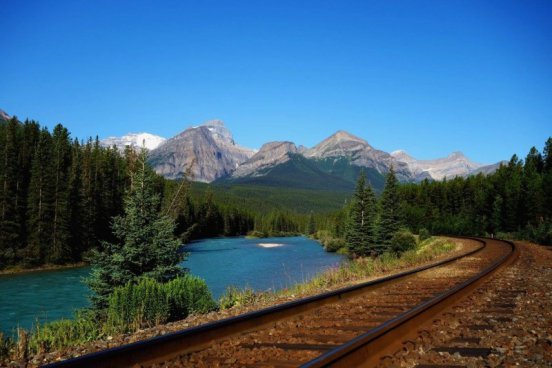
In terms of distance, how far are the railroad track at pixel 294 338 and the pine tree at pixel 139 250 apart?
425 inches

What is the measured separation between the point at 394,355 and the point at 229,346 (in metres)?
2.20

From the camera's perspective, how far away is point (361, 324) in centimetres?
751

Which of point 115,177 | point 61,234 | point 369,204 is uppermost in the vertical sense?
point 115,177

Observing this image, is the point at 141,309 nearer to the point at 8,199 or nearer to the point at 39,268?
the point at 39,268

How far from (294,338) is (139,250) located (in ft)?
44.2

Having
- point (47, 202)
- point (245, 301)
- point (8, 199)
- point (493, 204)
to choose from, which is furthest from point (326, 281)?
point (493, 204)

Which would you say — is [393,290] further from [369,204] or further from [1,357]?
[369,204]

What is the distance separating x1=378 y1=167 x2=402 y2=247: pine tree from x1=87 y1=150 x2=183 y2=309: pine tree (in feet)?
141

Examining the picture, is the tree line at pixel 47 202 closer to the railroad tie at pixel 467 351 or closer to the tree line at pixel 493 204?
the railroad tie at pixel 467 351

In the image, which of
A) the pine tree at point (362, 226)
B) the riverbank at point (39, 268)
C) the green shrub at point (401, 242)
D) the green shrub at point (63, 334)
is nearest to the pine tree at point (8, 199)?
the riverbank at point (39, 268)

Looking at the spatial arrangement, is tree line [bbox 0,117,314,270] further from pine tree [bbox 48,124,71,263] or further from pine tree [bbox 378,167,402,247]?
pine tree [bbox 378,167,402,247]

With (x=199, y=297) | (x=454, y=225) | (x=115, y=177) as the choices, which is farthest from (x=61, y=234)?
(x=454, y=225)

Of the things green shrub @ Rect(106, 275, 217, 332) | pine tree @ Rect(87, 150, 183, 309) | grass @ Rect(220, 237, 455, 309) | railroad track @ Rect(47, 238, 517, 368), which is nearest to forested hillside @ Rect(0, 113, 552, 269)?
pine tree @ Rect(87, 150, 183, 309)

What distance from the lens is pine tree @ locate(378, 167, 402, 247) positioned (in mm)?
59000
